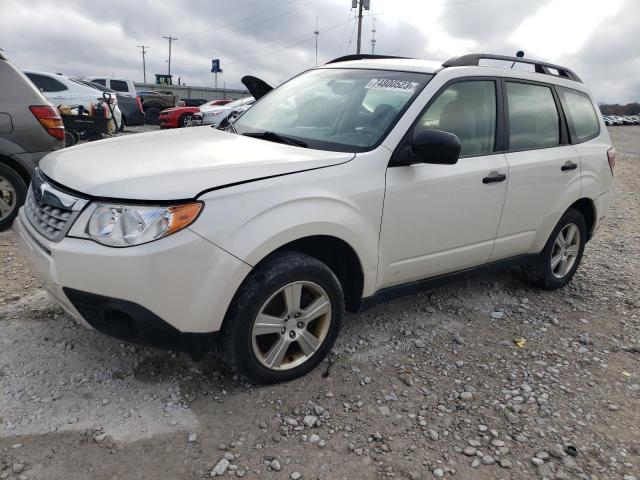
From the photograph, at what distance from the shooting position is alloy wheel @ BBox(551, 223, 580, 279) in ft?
14.3

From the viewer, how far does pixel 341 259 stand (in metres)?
2.99

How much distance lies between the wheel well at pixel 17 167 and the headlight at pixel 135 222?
3.22m

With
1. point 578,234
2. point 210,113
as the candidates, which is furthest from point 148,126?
point 578,234

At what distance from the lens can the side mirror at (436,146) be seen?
2.79m

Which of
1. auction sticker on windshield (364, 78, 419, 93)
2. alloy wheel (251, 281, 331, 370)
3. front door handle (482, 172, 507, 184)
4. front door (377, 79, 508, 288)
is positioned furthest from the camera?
front door handle (482, 172, 507, 184)

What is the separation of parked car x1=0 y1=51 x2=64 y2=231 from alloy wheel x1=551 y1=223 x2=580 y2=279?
4.64m

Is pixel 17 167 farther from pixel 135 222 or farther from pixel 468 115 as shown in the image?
pixel 468 115

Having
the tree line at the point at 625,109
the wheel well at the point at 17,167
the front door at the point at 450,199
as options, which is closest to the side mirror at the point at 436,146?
the front door at the point at 450,199

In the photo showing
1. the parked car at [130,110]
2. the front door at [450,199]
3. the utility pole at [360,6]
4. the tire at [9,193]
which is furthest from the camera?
the utility pole at [360,6]

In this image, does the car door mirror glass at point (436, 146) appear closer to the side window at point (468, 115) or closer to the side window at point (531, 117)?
the side window at point (468, 115)

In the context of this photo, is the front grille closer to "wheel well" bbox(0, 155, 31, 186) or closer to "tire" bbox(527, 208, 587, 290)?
"wheel well" bbox(0, 155, 31, 186)

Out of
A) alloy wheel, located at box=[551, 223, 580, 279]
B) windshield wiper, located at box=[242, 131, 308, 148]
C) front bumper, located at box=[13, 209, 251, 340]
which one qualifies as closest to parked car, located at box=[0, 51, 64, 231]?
windshield wiper, located at box=[242, 131, 308, 148]

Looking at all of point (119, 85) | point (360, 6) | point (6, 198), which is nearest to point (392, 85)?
point (6, 198)

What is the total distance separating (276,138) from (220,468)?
184 centimetres
